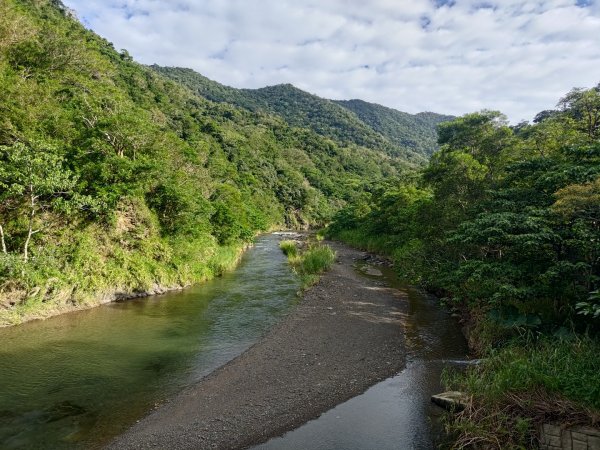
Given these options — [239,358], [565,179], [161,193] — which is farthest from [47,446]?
[161,193]

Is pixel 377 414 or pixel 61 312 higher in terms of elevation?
pixel 61 312

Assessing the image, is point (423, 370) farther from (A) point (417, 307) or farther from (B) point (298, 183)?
(B) point (298, 183)

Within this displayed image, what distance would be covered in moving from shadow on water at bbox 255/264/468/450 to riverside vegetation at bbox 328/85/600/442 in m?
0.84

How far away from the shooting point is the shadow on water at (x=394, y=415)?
9242 millimetres

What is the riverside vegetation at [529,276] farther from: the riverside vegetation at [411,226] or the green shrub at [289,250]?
the green shrub at [289,250]

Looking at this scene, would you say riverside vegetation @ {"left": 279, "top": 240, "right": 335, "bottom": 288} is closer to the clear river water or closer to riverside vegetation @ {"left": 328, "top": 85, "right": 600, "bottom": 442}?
the clear river water

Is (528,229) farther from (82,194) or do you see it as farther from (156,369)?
(82,194)

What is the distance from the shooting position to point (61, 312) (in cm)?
1861

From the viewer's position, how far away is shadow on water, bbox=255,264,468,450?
9242 mm

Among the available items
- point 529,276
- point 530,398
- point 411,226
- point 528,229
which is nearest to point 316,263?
point 411,226

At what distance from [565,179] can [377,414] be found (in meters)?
10.0

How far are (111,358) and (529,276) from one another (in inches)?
613

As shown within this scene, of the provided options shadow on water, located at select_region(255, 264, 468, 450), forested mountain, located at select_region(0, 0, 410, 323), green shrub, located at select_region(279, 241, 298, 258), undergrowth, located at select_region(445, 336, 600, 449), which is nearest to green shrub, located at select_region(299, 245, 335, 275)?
green shrub, located at select_region(279, 241, 298, 258)

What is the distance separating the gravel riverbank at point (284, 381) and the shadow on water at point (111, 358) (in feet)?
3.30
